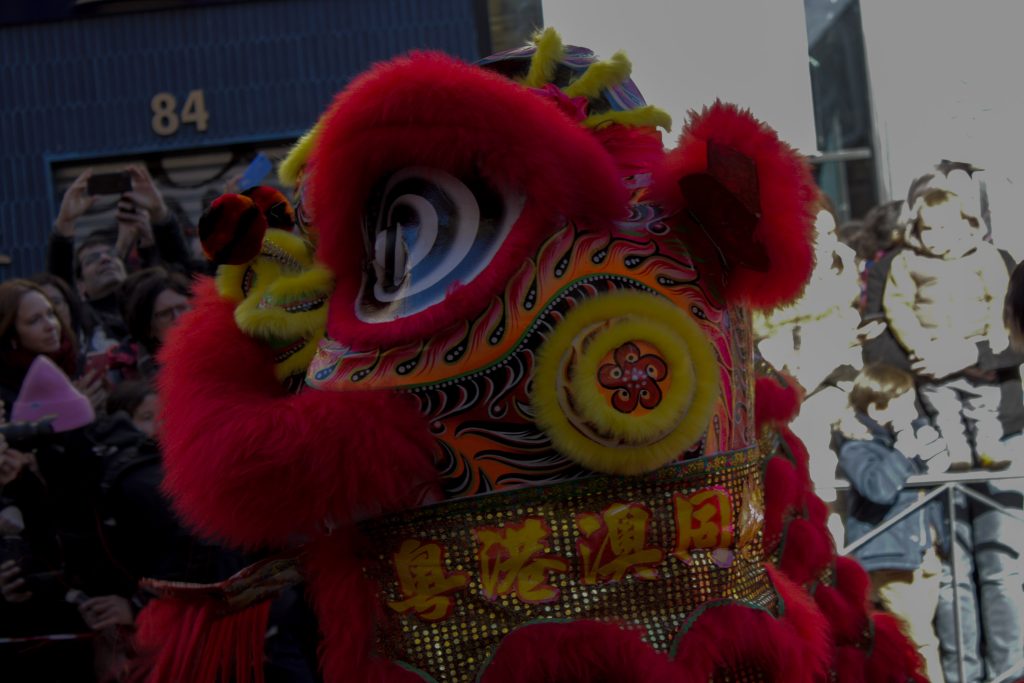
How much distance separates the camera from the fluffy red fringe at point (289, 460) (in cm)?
234

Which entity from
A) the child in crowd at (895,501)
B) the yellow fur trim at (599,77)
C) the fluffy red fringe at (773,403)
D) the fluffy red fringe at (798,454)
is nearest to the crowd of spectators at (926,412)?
the child in crowd at (895,501)

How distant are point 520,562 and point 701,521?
1.11 feet

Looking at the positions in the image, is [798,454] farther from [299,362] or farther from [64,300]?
[64,300]

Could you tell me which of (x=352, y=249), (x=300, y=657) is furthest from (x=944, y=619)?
(x=352, y=249)

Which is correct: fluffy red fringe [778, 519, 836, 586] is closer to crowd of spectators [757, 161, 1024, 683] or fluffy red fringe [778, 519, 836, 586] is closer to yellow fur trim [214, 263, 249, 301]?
yellow fur trim [214, 263, 249, 301]

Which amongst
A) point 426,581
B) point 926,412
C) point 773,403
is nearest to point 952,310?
point 926,412

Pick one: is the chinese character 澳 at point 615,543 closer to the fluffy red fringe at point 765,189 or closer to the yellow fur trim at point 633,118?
the fluffy red fringe at point 765,189

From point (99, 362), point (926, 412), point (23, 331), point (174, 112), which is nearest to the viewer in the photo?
point (23, 331)

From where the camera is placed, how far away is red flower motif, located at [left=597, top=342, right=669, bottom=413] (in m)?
2.33

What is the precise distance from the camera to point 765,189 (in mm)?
2562

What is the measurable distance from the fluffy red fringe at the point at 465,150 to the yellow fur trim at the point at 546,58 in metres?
0.27

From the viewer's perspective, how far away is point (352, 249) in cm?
259

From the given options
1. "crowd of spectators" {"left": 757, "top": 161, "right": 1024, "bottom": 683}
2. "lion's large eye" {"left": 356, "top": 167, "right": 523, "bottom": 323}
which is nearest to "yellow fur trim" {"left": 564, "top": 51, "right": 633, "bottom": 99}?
"lion's large eye" {"left": 356, "top": 167, "right": 523, "bottom": 323}

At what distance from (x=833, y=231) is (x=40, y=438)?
3.30m
